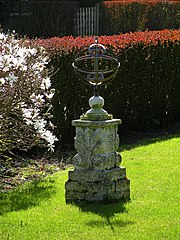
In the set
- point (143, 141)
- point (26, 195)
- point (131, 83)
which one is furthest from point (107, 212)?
point (131, 83)

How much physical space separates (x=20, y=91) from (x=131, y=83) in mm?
3323

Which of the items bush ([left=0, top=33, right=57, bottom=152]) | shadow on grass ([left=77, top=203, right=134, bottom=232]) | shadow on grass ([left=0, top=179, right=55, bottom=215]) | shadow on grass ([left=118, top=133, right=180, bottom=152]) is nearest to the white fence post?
shadow on grass ([left=118, top=133, right=180, bottom=152])

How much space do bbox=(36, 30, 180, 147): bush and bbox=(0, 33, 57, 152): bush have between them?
3.55 ft

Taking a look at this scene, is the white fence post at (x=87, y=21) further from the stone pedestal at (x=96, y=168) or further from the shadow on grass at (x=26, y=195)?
the stone pedestal at (x=96, y=168)

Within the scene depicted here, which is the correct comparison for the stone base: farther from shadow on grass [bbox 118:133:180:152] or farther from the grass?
shadow on grass [bbox 118:133:180:152]

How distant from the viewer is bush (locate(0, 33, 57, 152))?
24.5 feet

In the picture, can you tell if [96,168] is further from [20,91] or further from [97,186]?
[20,91]

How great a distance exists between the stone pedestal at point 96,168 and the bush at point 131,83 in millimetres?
2970

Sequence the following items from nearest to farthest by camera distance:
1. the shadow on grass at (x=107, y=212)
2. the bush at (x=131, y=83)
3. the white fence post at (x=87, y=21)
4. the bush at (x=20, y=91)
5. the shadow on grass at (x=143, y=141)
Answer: the shadow on grass at (x=107, y=212), the bush at (x=20, y=91), the bush at (x=131, y=83), the shadow on grass at (x=143, y=141), the white fence post at (x=87, y=21)

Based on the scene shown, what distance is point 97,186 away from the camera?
650cm

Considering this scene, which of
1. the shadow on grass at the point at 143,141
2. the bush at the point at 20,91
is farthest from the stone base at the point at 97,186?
the shadow on grass at the point at 143,141

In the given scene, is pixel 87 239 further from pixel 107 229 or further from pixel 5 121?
pixel 5 121

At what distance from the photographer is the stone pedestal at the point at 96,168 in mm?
6508

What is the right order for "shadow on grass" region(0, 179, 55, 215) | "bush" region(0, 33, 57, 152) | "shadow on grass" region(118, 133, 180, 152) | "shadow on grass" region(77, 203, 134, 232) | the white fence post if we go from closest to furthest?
"shadow on grass" region(77, 203, 134, 232)
"shadow on grass" region(0, 179, 55, 215)
"bush" region(0, 33, 57, 152)
"shadow on grass" region(118, 133, 180, 152)
the white fence post
